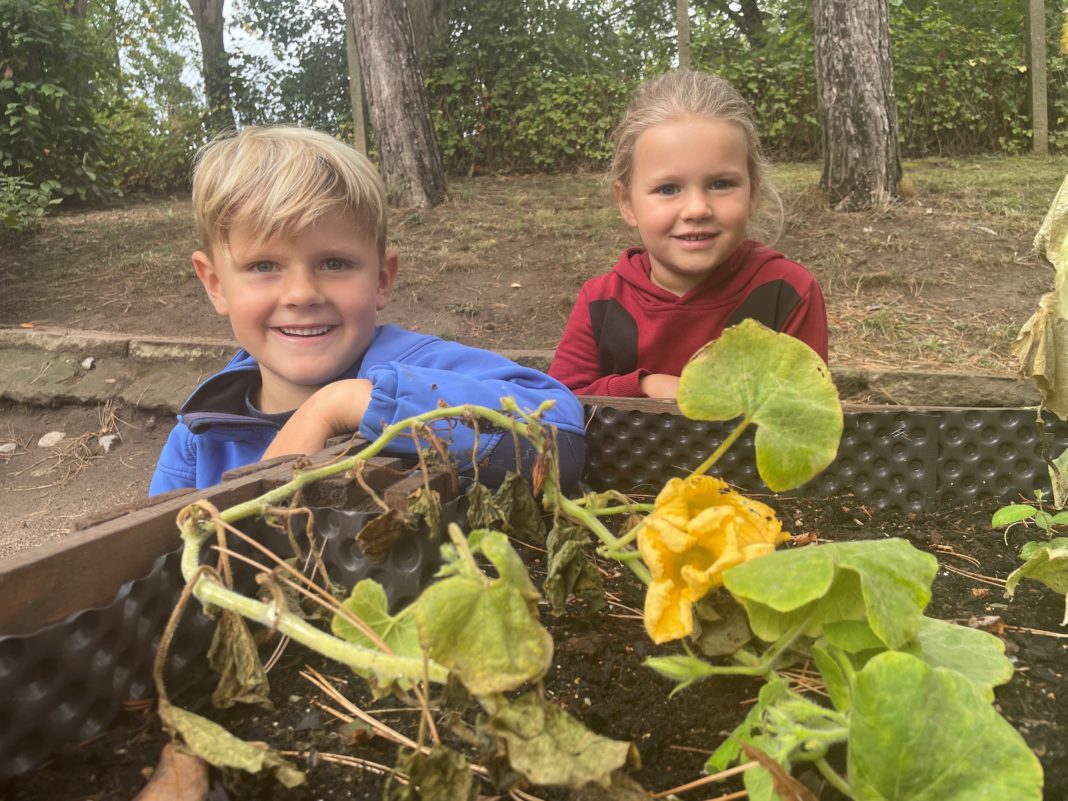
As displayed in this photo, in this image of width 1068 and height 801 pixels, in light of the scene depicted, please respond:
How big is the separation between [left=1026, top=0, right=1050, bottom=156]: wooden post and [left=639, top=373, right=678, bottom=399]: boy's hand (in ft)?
24.8

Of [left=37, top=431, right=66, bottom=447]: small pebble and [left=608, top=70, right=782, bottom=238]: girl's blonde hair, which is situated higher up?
[left=608, top=70, right=782, bottom=238]: girl's blonde hair

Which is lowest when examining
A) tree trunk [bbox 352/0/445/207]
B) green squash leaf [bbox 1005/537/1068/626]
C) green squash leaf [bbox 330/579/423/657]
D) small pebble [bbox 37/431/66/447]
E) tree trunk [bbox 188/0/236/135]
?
small pebble [bbox 37/431/66/447]

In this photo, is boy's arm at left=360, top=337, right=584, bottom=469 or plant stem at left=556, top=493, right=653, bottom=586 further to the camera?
boy's arm at left=360, top=337, right=584, bottom=469

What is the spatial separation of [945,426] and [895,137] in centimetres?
392

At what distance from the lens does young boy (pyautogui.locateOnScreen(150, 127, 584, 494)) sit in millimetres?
1734

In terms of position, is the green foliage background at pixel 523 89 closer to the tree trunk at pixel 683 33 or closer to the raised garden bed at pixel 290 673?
the tree trunk at pixel 683 33

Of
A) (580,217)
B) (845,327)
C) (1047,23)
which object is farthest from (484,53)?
(845,327)

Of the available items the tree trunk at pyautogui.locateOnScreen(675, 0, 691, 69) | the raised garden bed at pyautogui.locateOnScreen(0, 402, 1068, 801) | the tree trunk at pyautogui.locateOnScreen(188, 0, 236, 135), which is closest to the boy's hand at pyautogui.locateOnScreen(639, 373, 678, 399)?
the raised garden bed at pyautogui.locateOnScreen(0, 402, 1068, 801)

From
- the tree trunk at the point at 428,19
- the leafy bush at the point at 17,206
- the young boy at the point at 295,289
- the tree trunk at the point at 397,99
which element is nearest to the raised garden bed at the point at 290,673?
the young boy at the point at 295,289

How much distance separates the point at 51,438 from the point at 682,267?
3.16 m

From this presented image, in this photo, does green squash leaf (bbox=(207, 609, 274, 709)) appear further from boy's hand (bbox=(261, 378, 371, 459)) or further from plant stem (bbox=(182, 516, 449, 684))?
boy's hand (bbox=(261, 378, 371, 459))

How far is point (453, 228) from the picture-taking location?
5.72m

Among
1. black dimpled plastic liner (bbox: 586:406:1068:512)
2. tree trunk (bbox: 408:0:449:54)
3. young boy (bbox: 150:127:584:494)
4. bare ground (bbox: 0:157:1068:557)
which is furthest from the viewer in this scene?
tree trunk (bbox: 408:0:449:54)

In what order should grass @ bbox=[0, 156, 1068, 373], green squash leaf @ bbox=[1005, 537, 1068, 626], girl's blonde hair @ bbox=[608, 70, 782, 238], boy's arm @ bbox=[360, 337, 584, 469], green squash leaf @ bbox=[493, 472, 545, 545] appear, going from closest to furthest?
green squash leaf @ bbox=[1005, 537, 1068, 626] < green squash leaf @ bbox=[493, 472, 545, 545] < boy's arm @ bbox=[360, 337, 584, 469] < girl's blonde hair @ bbox=[608, 70, 782, 238] < grass @ bbox=[0, 156, 1068, 373]
